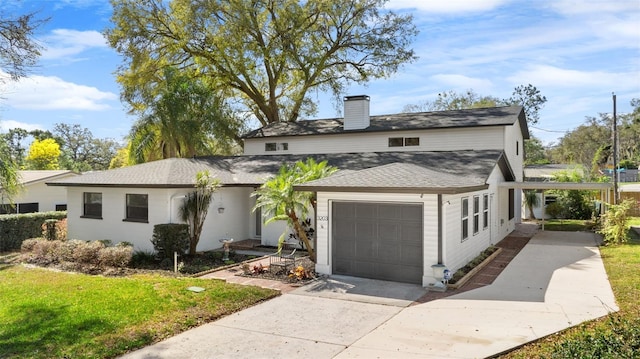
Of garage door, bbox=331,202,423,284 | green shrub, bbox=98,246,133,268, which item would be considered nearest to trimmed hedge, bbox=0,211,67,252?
green shrub, bbox=98,246,133,268

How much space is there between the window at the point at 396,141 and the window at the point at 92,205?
1284 centimetres

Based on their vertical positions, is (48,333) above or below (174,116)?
below

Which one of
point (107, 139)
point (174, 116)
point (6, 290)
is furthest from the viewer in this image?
point (107, 139)

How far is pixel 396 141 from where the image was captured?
21359mm

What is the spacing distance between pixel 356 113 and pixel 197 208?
10.6 meters

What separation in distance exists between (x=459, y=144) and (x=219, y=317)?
14.8 metres

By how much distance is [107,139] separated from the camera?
73.9 meters

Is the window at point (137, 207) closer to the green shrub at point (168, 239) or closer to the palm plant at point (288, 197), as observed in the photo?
the green shrub at point (168, 239)

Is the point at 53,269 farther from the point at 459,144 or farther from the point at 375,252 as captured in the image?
the point at 459,144

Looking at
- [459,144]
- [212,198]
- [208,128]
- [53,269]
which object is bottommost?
[53,269]

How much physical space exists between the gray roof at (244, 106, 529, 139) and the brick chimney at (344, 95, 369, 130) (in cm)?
42

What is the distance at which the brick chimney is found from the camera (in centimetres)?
2238

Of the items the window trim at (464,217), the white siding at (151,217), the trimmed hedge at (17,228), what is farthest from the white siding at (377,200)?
the trimmed hedge at (17,228)

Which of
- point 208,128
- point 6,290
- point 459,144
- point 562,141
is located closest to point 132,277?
point 6,290
